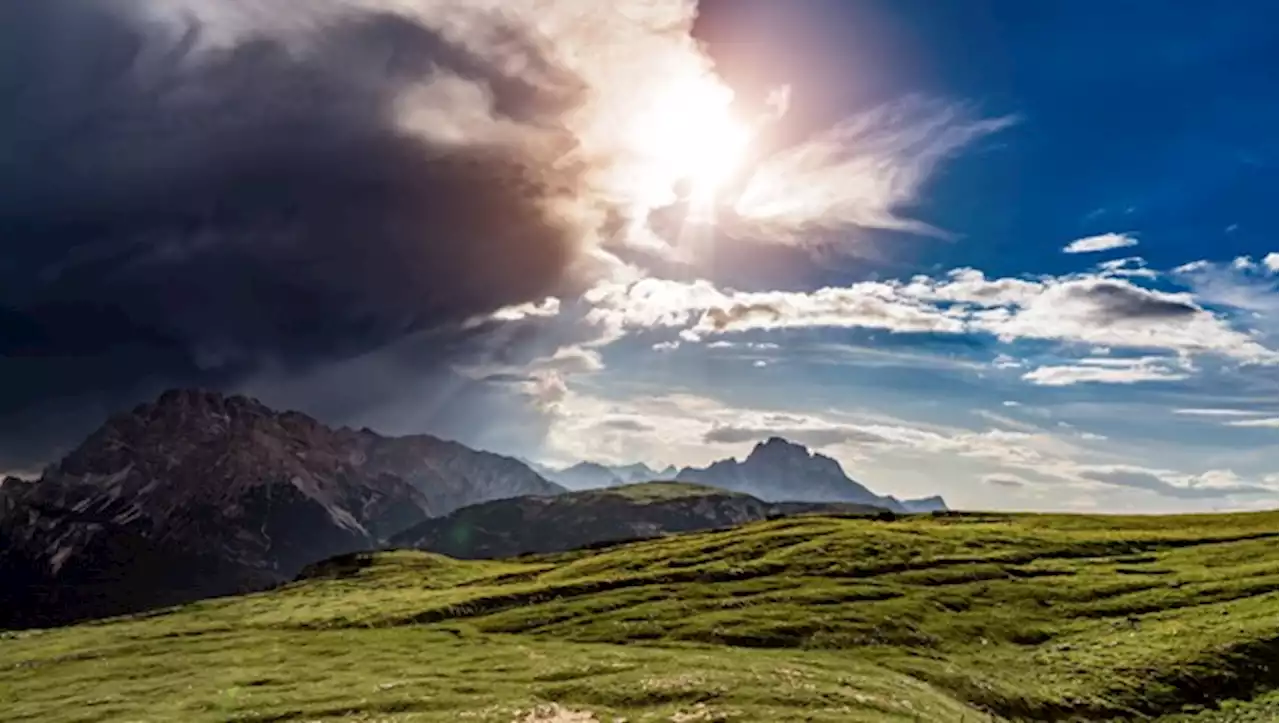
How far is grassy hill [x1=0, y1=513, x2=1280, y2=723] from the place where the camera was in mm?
51175

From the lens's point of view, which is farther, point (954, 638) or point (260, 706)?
point (954, 638)

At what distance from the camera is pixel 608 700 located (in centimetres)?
4944

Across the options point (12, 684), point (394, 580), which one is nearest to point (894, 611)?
point (12, 684)

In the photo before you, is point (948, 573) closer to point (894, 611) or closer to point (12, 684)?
point (894, 611)

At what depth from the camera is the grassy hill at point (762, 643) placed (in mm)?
51175

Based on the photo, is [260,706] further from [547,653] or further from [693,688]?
[693,688]

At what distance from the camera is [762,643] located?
68625 mm

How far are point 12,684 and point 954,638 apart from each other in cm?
7949

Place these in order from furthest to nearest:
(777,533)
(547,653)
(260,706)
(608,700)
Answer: (777,533), (547,653), (260,706), (608,700)

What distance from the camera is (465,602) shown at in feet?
316

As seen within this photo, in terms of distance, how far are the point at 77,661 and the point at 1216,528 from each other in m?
149

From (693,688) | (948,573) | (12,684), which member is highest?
(948,573)

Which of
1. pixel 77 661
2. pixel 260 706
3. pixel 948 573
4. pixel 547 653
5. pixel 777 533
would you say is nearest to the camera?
pixel 260 706

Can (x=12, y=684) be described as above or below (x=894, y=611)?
below
